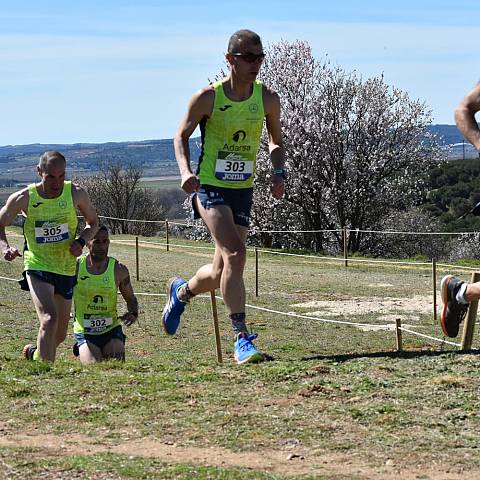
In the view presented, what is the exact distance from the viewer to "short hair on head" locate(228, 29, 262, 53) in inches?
323

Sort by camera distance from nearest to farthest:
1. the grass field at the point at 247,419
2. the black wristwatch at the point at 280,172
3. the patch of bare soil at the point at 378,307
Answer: the grass field at the point at 247,419 < the black wristwatch at the point at 280,172 < the patch of bare soil at the point at 378,307

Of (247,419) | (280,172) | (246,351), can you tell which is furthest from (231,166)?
(247,419)

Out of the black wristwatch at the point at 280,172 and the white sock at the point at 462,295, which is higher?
the black wristwatch at the point at 280,172

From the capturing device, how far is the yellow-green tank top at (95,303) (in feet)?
35.0

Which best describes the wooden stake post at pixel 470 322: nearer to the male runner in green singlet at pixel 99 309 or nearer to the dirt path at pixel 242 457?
the male runner in green singlet at pixel 99 309

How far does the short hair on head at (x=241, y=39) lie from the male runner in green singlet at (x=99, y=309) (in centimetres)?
297

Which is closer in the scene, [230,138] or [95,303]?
[230,138]

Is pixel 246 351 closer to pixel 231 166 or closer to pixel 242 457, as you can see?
pixel 231 166

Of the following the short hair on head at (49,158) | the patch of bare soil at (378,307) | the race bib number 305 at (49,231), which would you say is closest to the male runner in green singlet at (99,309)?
the race bib number 305 at (49,231)

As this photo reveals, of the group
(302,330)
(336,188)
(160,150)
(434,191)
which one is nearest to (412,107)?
(336,188)

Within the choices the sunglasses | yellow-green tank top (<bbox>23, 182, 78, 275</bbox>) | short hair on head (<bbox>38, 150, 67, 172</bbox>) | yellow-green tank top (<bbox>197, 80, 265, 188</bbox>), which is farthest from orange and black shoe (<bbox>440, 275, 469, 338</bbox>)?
short hair on head (<bbox>38, 150, 67, 172</bbox>)

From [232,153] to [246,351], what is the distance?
4.80 feet

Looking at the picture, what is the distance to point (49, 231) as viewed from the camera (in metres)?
9.65

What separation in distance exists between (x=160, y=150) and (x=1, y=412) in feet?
466
